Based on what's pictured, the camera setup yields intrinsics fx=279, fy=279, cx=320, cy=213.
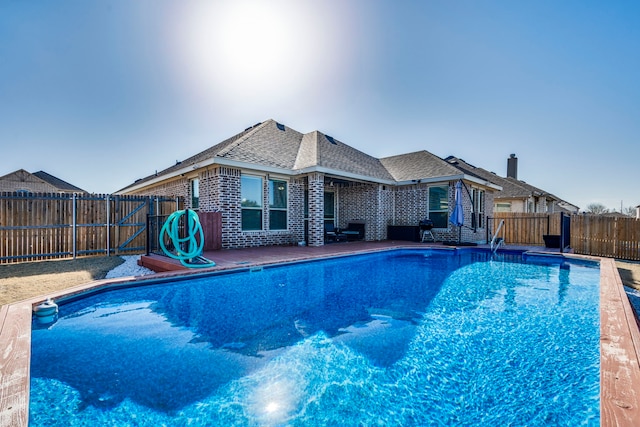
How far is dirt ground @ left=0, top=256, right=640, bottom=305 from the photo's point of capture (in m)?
4.65

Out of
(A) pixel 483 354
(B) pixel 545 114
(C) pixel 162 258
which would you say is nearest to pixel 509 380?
(A) pixel 483 354

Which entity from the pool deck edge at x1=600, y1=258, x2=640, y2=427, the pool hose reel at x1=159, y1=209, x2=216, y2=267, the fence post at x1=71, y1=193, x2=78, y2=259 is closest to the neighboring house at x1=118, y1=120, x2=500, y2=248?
the pool hose reel at x1=159, y1=209, x2=216, y2=267

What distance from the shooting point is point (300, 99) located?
36.9ft

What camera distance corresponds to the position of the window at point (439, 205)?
12.5 metres

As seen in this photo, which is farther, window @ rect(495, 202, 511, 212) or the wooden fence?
window @ rect(495, 202, 511, 212)

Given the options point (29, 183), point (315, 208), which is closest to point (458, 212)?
point (315, 208)

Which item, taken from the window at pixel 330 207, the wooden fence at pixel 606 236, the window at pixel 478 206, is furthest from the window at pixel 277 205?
the wooden fence at pixel 606 236

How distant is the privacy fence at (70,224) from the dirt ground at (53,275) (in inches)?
23.7

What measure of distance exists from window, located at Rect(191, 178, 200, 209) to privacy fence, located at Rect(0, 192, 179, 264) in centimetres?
103

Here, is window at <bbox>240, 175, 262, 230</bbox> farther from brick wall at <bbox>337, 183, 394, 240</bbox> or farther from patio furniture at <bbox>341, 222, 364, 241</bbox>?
brick wall at <bbox>337, 183, 394, 240</bbox>

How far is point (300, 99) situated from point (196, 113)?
4262mm

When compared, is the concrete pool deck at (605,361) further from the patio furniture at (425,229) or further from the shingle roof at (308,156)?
the patio furniture at (425,229)

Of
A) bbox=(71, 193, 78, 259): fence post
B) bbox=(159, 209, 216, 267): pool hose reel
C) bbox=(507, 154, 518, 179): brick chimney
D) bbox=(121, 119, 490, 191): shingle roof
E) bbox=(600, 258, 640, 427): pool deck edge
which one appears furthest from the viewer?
bbox=(507, 154, 518, 179): brick chimney

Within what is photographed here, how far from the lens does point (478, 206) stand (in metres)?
13.7
